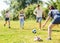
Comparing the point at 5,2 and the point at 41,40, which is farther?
the point at 5,2

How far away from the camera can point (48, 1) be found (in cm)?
4922

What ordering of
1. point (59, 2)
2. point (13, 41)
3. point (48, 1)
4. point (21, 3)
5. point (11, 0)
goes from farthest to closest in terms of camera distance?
1. point (11, 0)
2. point (21, 3)
3. point (48, 1)
4. point (59, 2)
5. point (13, 41)

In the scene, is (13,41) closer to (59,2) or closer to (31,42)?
(31,42)

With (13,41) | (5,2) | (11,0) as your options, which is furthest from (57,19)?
(5,2)

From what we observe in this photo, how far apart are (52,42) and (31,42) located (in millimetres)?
945

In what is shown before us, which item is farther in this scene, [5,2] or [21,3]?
[5,2]

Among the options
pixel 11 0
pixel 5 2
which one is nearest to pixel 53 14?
pixel 11 0

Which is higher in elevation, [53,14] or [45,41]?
[53,14]

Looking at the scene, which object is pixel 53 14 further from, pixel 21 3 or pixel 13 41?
pixel 21 3

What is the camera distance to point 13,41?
1327 centimetres

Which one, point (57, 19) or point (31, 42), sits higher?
point (57, 19)

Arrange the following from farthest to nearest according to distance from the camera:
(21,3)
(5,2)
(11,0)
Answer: (5,2) < (11,0) < (21,3)

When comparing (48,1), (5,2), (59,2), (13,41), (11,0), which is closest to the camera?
(13,41)

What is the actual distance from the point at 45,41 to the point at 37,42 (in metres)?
0.43
